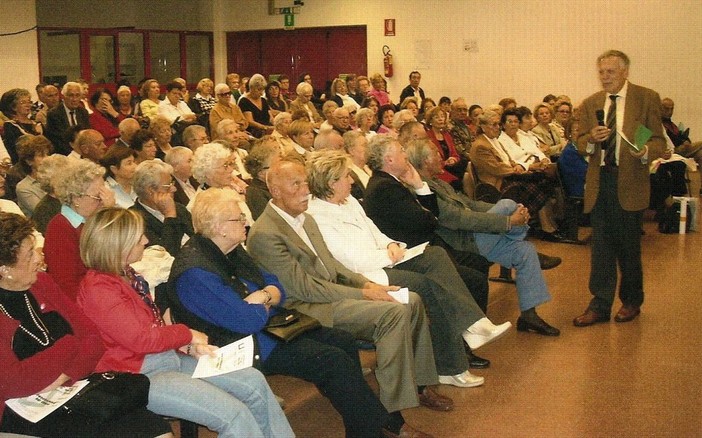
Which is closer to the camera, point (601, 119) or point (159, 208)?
point (159, 208)

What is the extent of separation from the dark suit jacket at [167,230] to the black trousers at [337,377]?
1009mm

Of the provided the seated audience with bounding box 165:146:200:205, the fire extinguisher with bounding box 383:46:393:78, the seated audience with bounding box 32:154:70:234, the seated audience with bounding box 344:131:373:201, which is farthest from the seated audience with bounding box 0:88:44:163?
the fire extinguisher with bounding box 383:46:393:78

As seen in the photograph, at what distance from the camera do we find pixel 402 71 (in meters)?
14.7

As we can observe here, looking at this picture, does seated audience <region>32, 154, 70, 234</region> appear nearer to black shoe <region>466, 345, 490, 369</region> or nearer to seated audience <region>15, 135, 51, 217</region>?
seated audience <region>15, 135, 51, 217</region>

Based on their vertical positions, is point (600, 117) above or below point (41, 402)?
above

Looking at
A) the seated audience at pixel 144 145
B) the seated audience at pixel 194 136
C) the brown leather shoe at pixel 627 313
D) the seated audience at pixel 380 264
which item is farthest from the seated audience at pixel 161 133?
the brown leather shoe at pixel 627 313

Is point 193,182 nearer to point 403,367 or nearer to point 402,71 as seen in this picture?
point 403,367

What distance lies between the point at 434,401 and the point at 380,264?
26.9 inches

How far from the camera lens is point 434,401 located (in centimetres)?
397

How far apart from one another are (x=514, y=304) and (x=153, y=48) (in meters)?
11.0

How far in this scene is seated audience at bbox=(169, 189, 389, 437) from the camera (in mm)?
3184

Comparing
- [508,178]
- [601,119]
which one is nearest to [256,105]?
[508,178]

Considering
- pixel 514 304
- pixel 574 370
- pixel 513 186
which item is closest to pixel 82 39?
pixel 513 186

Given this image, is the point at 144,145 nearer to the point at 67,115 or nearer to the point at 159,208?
the point at 159,208
